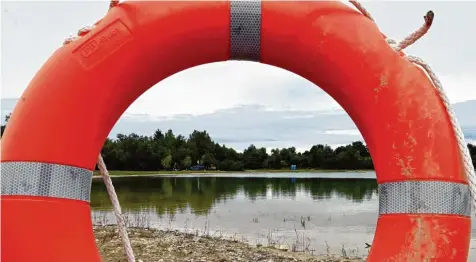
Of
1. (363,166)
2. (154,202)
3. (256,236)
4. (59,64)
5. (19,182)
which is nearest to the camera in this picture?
(19,182)

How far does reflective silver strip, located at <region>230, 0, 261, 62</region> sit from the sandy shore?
3.08 m

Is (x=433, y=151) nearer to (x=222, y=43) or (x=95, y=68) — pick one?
(x=222, y=43)

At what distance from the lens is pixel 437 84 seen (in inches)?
92.7

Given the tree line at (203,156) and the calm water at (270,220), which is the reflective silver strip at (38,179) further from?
the tree line at (203,156)

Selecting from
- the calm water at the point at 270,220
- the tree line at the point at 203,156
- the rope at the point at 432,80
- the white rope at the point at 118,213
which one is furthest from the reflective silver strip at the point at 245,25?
the tree line at the point at 203,156

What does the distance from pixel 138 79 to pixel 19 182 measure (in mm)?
680

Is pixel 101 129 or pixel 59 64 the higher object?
pixel 59 64

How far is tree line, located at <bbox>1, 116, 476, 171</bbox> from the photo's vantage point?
38.3 meters

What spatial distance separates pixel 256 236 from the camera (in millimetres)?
7457

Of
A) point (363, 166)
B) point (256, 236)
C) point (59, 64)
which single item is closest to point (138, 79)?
point (59, 64)

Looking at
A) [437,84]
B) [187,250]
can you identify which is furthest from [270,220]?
[437,84]

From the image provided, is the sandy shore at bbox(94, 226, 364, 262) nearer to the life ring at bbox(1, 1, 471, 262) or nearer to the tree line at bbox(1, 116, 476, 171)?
the life ring at bbox(1, 1, 471, 262)

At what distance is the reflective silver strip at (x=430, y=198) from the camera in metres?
2.20

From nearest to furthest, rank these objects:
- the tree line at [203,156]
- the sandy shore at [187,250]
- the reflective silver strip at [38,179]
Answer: the reflective silver strip at [38,179], the sandy shore at [187,250], the tree line at [203,156]
